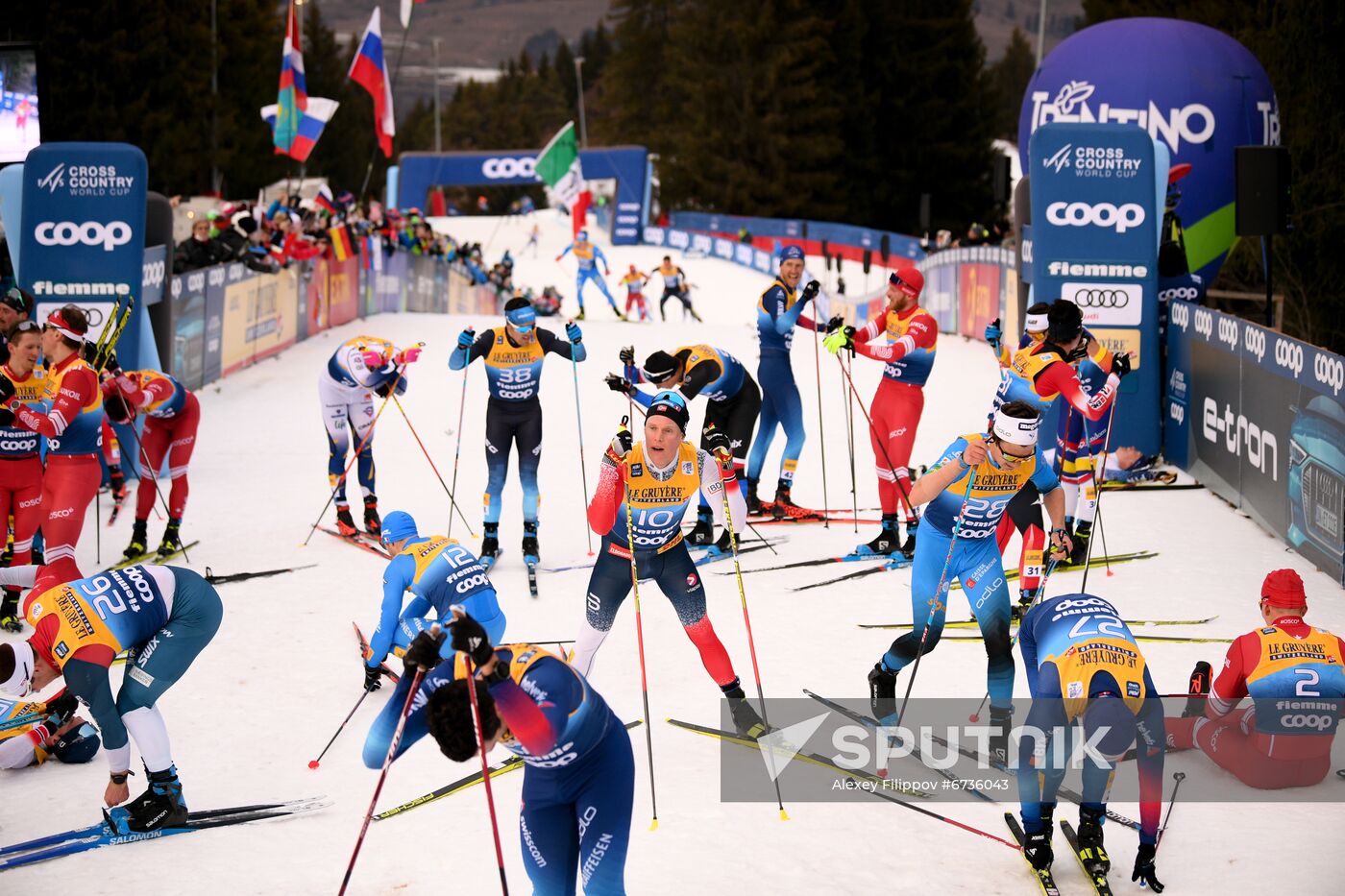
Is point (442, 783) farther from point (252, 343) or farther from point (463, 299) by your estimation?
point (463, 299)

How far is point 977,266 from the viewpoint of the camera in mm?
23859

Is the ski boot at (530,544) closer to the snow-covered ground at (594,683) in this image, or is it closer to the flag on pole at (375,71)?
the snow-covered ground at (594,683)

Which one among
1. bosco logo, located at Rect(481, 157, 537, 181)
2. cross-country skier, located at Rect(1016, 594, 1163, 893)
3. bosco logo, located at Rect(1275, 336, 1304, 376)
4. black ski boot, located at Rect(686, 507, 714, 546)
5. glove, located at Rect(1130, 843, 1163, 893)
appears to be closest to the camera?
cross-country skier, located at Rect(1016, 594, 1163, 893)

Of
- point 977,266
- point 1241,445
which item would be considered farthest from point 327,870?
point 977,266

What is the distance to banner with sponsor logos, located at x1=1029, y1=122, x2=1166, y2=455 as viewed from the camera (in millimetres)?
15211

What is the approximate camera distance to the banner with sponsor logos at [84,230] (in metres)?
14.3

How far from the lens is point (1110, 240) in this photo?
15.3 meters

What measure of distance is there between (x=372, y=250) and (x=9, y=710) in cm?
2006

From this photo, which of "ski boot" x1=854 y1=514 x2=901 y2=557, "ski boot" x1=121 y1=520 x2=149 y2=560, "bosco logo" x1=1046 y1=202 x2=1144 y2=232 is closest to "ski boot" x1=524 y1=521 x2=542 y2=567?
"ski boot" x1=854 y1=514 x2=901 y2=557

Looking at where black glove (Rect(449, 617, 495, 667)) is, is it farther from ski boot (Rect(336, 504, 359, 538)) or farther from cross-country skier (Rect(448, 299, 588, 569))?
ski boot (Rect(336, 504, 359, 538))

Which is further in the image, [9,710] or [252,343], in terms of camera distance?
[252,343]

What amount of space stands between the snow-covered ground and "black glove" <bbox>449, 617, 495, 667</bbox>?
1998 mm

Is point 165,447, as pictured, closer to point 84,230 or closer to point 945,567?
point 84,230

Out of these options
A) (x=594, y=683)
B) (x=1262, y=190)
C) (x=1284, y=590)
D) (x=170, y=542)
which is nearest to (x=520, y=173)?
(x=1262, y=190)
